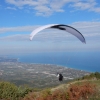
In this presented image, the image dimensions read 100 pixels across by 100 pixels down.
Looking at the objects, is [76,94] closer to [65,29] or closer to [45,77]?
[65,29]

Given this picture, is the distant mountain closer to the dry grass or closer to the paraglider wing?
the paraglider wing

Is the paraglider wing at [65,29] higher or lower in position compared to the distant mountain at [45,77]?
higher

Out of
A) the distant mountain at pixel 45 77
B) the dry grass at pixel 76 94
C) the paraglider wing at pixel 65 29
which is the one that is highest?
the paraglider wing at pixel 65 29

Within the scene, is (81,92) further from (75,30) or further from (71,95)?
(75,30)

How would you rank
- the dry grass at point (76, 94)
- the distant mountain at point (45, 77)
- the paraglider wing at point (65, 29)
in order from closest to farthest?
the dry grass at point (76, 94), the paraglider wing at point (65, 29), the distant mountain at point (45, 77)

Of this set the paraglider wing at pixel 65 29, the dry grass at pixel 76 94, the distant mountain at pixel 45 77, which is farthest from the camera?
the distant mountain at pixel 45 77

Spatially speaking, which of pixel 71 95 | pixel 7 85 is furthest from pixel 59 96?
pixel 7 85

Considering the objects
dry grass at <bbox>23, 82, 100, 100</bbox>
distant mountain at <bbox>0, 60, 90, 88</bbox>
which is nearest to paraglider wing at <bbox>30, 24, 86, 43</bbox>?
dry grass at <bbox>23, 82, 100, 100</bbox>

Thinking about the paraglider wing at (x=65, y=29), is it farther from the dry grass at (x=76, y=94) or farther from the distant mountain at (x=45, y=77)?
the distant mountain at (x=45, y=77)

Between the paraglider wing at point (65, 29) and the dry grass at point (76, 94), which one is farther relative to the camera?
the paraglider wing at point (65, 29)

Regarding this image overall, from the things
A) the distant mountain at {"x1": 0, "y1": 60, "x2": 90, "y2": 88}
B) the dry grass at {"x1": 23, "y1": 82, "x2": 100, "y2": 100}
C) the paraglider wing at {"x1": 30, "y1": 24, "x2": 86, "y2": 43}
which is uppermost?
the paraglider wing at {"x1": 30, "y1": 24, "x2": 86, "y2": 43}

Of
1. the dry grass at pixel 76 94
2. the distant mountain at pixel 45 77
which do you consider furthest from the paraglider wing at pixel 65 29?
the distant mountain at pixel 45 77
